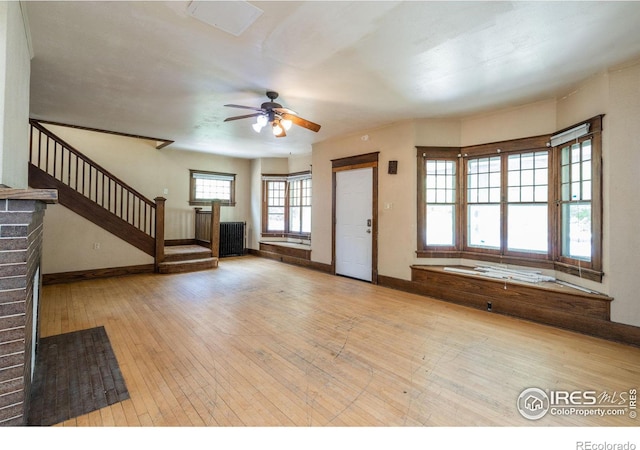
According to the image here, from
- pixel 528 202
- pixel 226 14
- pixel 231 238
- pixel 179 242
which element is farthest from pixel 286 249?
pixel 226 14

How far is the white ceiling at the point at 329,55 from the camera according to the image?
228cm

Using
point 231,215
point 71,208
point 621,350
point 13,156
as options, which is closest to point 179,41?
point 13,156

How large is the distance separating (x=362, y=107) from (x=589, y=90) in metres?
2.73

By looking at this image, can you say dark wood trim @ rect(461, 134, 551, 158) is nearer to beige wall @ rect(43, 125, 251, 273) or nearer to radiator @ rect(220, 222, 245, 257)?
radiator @ rect(220, 222, 245, 257)

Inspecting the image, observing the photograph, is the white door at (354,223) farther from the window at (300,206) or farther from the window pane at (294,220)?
the window pane at (294,220)

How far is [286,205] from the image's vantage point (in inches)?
325

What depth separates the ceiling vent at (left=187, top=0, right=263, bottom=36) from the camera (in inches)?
85.3

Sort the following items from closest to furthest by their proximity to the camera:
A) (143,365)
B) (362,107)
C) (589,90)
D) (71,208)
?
(143,365)
(589,90)
(362,107)
(71,208)

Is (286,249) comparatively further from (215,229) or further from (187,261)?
(187,261)

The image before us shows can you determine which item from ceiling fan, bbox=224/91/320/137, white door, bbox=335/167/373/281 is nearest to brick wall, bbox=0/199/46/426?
ceiling fan, bbox=224/91/320/137

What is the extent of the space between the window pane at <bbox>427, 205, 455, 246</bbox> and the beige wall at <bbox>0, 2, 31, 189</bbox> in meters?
4.96

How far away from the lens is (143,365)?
2.45m
